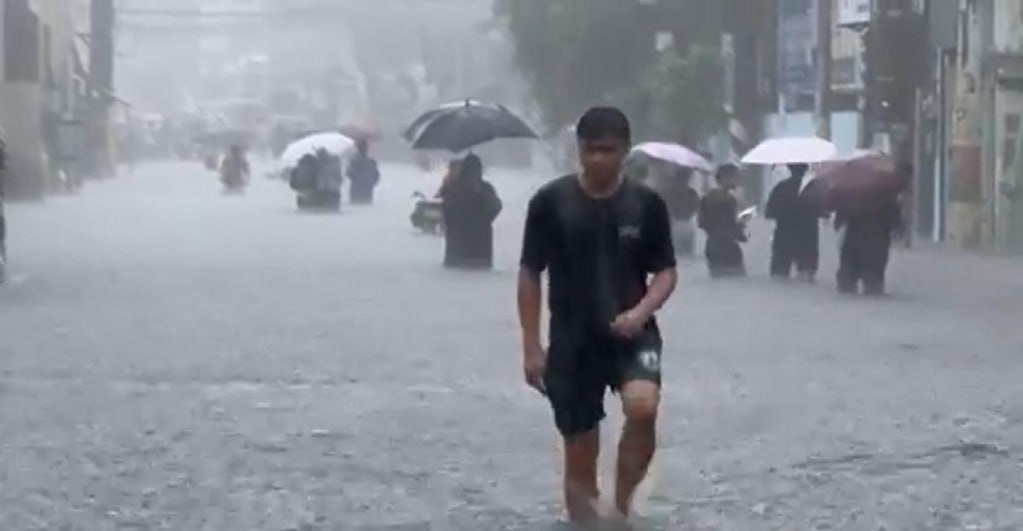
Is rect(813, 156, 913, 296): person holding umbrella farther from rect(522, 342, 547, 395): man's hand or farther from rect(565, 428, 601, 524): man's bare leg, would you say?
rect(522, 342, 547, 395): man's hand

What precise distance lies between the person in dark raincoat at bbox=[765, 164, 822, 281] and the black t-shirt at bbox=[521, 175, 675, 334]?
20292 millimetres

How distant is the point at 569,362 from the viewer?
9.34m

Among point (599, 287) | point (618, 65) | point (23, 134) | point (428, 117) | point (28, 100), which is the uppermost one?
point (618, 65)

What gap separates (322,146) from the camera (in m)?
57.1

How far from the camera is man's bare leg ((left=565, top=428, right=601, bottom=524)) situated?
31.2 feet

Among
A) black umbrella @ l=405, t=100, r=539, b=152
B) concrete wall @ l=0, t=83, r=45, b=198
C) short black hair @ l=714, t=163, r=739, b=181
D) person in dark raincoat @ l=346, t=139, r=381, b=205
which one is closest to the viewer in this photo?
short black hair @ l=714, t=163, r=739, b=181

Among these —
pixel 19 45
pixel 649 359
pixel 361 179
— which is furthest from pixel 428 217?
pixel 649 359

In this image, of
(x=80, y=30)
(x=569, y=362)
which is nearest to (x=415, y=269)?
(x=569, y=362)

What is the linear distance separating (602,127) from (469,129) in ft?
80.8

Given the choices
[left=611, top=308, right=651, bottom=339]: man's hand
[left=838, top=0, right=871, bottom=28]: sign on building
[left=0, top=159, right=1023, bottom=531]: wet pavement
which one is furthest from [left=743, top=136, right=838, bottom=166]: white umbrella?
[left=611, top=308, right=651, bottom=339]: man's hand

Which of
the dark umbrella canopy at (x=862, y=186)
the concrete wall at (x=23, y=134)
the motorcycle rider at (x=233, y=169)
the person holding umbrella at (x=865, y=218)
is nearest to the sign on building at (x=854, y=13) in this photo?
the dark umbrella canopy at (x=862, y=186)

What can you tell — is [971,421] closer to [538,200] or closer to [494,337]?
[538,200]

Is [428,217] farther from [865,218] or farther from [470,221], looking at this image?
[865,218]

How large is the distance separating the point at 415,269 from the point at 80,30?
58.6m
